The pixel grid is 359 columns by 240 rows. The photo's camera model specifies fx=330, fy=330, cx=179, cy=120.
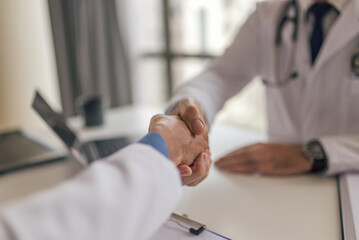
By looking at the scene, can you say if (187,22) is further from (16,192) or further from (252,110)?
(16,192)

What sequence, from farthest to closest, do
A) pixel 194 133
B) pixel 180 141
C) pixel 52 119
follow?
pixel 52 119 → pixel 194 133 → pixel 180 141

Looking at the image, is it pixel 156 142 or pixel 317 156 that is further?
pixel 317 156

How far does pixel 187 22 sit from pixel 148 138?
2.59m

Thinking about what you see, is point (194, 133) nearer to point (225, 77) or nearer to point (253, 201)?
point (253, 201)

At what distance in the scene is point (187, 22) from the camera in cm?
292

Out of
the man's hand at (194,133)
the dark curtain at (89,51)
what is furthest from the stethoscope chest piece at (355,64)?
the dark curtain at (89,51)

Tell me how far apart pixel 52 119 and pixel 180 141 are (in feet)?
1.69

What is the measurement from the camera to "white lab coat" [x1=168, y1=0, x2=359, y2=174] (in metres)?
0.94

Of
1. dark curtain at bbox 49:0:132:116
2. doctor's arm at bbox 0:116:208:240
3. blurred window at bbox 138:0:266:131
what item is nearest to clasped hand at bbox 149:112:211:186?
doctor's arm at bbox 0:116:208:240

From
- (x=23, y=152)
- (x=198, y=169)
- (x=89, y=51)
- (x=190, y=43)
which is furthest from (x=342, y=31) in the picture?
(x=89, y=51)

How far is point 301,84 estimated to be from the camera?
108 cm

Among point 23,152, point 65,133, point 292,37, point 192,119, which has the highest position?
point 292,37

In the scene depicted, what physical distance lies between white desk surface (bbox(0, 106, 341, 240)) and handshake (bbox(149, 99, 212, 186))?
100 millimetres

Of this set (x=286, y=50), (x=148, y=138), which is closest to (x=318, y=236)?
(x=148, y=138)
